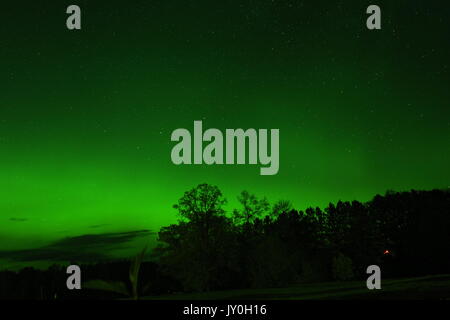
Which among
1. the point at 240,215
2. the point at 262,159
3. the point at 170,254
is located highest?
the point at 262,159

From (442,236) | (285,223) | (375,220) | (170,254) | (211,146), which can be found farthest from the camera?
(375,220)

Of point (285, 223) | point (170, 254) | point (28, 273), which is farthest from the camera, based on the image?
Result: point (28, 273)

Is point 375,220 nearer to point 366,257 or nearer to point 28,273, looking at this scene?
point 366,257

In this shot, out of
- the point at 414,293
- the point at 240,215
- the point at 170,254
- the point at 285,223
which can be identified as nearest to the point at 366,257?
the point at 285,223

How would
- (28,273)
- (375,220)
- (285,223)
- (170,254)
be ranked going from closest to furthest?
(170,254) → (285,223) → (375,220) → (28,273)

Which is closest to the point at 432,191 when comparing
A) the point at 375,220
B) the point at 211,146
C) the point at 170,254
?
the point at 375,220

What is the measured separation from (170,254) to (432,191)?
33.5m

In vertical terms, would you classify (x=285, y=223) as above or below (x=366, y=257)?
above

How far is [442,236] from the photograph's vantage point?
4950cm
